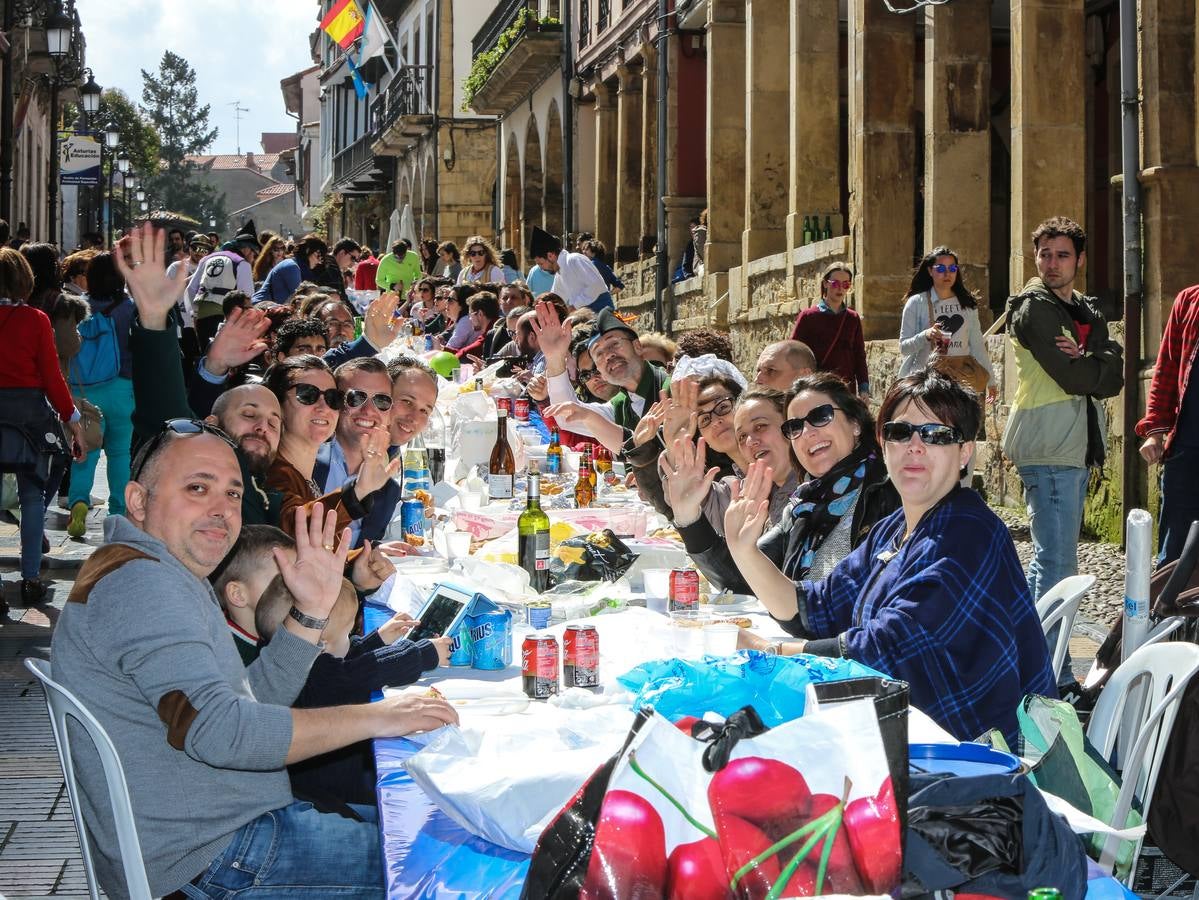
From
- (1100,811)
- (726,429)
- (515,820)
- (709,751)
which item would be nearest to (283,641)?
(515,820)

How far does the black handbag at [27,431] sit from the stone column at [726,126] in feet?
33.0

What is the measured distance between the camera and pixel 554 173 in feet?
86.2

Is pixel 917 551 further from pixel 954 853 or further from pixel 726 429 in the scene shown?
pixel 726 429

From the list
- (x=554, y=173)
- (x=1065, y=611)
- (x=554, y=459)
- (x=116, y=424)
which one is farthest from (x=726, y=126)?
(x=1065, y=611)

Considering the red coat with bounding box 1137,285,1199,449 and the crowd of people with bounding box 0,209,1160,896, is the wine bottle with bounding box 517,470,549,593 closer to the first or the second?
the crowd of people with bounding box 0,209,1160,896

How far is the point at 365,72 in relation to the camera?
4525 cm

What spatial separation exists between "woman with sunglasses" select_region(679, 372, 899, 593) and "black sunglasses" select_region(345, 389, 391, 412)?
1733 millimetres

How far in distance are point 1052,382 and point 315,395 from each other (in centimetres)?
327

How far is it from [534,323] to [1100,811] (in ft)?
26.6

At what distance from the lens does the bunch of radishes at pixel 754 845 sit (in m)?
1.86

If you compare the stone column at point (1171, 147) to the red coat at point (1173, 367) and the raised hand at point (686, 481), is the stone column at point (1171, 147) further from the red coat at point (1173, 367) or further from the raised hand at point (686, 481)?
the raised hand at point (686, 481)

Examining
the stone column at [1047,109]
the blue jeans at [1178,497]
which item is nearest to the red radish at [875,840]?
the blue jeans at [1178,497]

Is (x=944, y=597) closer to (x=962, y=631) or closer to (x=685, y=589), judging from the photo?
(x=962, y=631)

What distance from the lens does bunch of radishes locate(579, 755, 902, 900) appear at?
6.10ft
